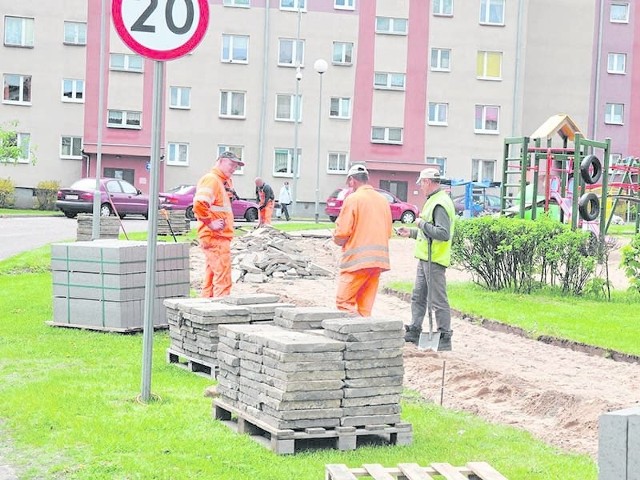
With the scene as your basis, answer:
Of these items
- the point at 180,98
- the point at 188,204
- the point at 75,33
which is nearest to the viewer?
the point at 188,204

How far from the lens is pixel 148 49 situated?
8539mm

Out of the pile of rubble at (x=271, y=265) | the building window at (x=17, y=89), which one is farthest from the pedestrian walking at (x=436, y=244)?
the building window at (x=17, y=89)

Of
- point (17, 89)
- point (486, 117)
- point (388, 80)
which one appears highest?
point (388, 80)

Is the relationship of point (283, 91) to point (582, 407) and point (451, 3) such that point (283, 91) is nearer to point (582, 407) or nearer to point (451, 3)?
point (451, 3)

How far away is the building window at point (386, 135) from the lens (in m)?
60.7

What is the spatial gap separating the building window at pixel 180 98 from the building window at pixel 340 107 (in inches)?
284

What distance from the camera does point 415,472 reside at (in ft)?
20.9

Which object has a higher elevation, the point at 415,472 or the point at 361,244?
the point at 361,244

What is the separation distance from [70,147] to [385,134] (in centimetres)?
1578

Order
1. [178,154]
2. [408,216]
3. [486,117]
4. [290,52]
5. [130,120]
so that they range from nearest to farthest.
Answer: [408,216], [130,120], [178,154], [290,52], [486,117]

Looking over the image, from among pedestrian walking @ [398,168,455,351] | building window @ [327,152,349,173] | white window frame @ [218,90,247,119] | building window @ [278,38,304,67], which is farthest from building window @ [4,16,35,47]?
pedestrian walking @ [398,168,455,351]

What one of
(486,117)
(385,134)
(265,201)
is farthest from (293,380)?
(486,117)

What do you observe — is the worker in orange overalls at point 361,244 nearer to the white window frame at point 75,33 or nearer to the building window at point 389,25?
the white window frame at point 75,33

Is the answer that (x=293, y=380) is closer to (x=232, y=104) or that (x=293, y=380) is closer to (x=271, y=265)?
(x=271, y=265)
